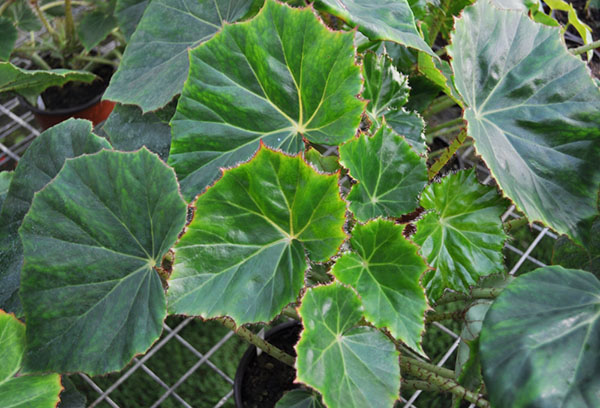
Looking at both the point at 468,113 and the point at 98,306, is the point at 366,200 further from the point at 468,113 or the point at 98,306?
the point at 98,306

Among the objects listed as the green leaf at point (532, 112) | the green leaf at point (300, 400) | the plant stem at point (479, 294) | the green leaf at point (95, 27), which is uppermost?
the green leaf at point (532, 112)

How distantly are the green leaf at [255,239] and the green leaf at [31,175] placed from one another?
23cm

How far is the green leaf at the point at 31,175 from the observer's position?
69cm

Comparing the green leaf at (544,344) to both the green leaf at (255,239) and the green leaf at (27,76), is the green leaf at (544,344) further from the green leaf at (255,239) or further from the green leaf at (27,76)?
the green leaf at (27,76)

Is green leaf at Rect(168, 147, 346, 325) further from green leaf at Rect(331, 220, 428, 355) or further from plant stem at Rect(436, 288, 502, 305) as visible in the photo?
plant stem at Rect(436, 288, 502, 305)

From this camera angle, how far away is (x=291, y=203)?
1.85 ft

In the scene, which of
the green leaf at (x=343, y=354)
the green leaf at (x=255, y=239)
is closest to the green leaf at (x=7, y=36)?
the green leaf at (x=255, y=239)

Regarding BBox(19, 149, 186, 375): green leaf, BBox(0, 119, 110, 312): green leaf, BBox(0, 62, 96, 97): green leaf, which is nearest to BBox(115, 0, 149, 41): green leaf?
BBox(0, 62, 96, 97): green leaf

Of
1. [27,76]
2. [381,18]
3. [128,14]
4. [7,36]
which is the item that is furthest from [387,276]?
[7,36]

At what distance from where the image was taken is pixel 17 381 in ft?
1.89

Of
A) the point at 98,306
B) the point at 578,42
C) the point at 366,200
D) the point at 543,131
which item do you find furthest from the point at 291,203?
the point at 578,42

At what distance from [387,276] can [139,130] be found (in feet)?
1.40

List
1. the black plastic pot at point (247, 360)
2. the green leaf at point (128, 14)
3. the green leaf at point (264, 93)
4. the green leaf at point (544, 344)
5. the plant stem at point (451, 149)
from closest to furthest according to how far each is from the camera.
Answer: the green leaf at point (544, 344)
the green leaf at point (264, 93)
the plant stem at point (451, 149)
the black plastic pot at point (247, 360)
the green leaf at point (128, 14)

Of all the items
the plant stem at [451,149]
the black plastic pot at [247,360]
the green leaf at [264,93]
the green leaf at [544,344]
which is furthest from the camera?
the black plastic pot at [247,360]
